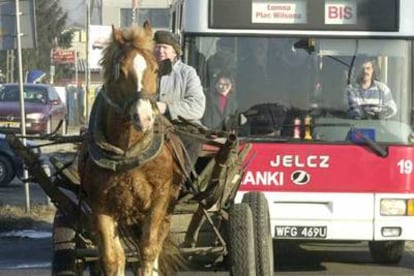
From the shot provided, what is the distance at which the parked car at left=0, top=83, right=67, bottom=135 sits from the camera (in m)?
30.8

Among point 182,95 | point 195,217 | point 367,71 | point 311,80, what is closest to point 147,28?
point 182,95

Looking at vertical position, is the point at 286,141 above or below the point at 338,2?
below

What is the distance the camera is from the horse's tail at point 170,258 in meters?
7.16

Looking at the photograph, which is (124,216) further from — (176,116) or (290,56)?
(290,56)

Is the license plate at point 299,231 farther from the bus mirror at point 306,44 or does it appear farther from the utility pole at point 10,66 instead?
the utility pole at point 10,66

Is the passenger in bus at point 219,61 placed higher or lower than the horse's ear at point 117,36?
lower

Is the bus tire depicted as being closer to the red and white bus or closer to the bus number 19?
the red and white bus

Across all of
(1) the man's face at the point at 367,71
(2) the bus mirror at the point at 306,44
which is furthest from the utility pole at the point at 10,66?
(1) the man's face at the point at 367,71

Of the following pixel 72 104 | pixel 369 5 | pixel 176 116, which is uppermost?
pixel 369 5

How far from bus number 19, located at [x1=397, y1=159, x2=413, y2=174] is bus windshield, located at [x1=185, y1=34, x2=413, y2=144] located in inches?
8.9

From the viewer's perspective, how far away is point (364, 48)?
10.4 metres

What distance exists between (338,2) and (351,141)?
1.50m

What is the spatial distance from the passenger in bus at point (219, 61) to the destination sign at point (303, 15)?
0.55ft

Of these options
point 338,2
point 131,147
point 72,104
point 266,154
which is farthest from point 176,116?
point 72,104
